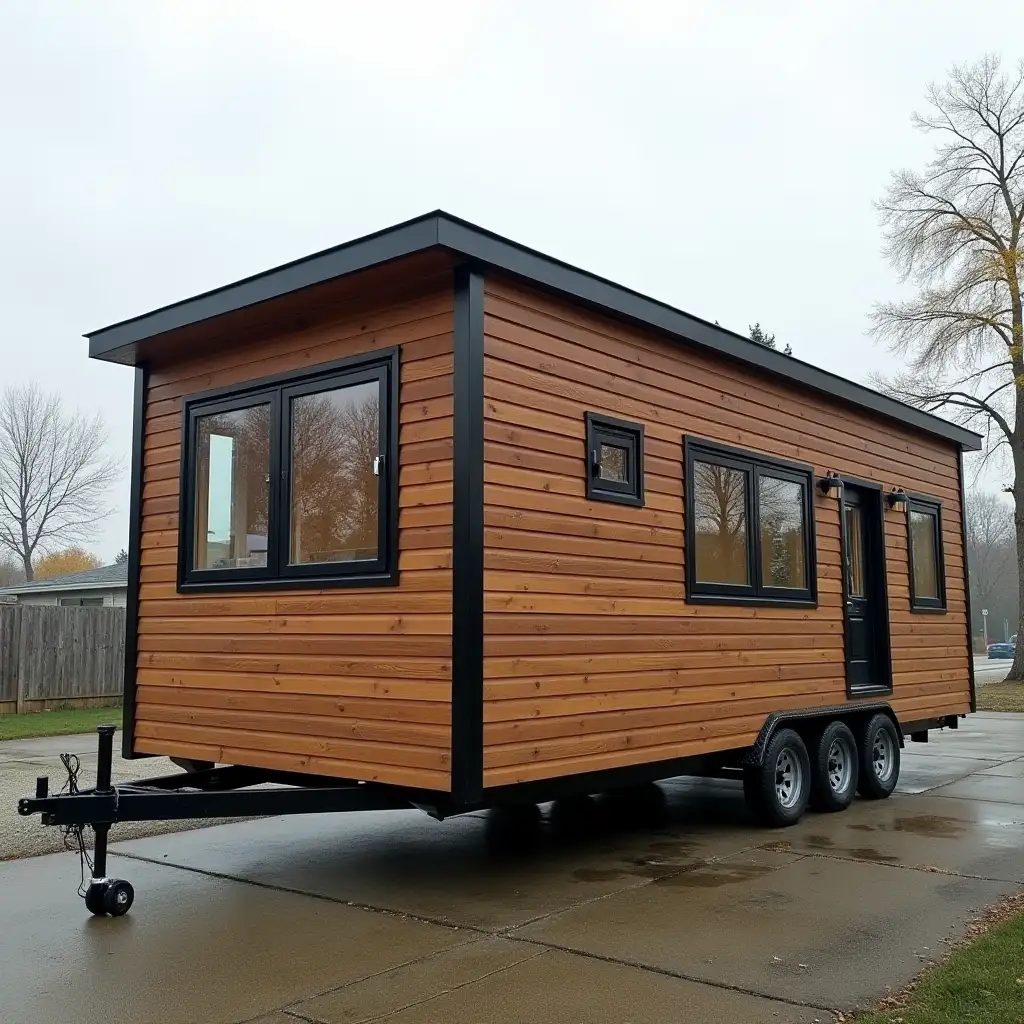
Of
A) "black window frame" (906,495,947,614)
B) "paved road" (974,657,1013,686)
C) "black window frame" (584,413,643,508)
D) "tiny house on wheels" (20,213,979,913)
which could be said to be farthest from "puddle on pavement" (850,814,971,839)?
"paved road" (974,657,1013,686)

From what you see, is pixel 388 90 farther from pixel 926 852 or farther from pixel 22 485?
pixel 22 485

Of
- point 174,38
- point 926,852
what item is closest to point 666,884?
point 926,852

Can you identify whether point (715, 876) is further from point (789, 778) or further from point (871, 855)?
point (789, 778)

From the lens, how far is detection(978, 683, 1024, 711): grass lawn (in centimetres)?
1909

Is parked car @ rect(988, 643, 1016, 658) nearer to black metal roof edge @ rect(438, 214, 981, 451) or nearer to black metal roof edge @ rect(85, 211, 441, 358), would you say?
black metal roof edge @ rect(438, 214, 981, 451)

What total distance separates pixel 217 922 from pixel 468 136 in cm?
2342

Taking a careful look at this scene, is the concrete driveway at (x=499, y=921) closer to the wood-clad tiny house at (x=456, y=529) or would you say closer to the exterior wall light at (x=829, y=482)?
the wood-clad tiny house at (x=456, y=529)

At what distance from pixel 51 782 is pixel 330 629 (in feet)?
17.8

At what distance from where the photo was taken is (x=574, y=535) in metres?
6.07

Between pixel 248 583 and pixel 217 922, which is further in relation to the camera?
pixel 248 583

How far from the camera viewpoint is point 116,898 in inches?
209

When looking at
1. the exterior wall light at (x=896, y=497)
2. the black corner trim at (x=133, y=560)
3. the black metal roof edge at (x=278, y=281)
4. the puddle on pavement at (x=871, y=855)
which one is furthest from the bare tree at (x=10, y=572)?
the puddle on pavement at (x=871, y=855)

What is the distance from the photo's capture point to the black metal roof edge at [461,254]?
5358 millimetres

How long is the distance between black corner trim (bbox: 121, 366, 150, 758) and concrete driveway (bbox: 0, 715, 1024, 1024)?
0.83 metres
